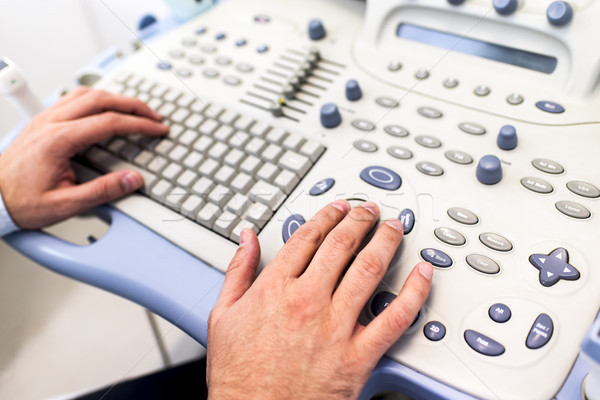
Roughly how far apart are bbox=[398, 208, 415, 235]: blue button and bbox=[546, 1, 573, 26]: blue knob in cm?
25

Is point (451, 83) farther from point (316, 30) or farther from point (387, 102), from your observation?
point (316, 30)

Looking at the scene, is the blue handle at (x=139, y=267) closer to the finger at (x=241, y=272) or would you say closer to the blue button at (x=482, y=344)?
the finger at (x=241, y=272)

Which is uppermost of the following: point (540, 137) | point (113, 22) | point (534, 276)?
point (540, 137)

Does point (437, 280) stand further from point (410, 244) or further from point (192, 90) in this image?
point (192, 90)

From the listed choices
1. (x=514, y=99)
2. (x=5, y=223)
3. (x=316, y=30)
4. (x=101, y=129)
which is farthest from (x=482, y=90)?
(x=5, y=223)

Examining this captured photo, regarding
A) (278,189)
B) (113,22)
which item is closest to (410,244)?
(278,189)

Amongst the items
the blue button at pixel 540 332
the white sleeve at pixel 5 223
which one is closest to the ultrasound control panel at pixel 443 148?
the blue button at pixel 540 332

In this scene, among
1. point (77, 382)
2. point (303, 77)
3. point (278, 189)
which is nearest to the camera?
point (278, 189)

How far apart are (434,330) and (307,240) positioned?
132 millimetres

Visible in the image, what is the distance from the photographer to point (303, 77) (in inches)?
21.7

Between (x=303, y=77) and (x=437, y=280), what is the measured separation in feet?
1.03

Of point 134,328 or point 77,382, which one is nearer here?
point 77,382

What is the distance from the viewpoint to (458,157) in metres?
0.43

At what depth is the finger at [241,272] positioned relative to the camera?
1.30 feet
